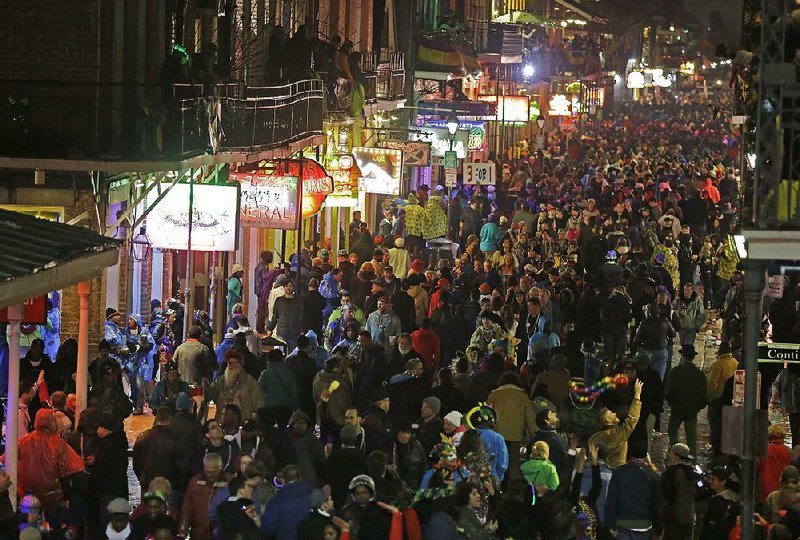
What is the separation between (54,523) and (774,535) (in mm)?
5889

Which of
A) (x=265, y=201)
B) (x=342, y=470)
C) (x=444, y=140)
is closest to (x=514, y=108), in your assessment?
(x=444, y=140)

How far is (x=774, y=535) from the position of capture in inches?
504

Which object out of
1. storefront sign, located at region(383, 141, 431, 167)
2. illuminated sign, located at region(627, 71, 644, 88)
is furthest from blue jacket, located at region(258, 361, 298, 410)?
illuminated sign, located at region(627, 71, 644, 88)

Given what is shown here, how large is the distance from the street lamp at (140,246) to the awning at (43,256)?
721cm

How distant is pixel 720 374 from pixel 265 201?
920 centimetres

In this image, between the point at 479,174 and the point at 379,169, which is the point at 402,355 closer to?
the point at 379,169

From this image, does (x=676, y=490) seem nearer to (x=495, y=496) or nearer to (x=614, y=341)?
(x=495, y=496)

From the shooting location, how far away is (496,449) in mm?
15859

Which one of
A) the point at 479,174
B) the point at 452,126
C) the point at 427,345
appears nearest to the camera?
the point at 427,345

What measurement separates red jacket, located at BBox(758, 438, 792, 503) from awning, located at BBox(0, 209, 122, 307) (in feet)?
20.9

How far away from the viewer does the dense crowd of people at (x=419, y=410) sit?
1340cm

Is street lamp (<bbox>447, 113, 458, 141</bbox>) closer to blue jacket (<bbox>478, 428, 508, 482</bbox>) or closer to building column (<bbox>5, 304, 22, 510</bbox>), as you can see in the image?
blue jacket (<bbox>478, 428, 508, 482</bbox>)

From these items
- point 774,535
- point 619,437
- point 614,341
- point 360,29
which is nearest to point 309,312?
point 614,341

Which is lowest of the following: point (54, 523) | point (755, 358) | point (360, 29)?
point (54, 523)
